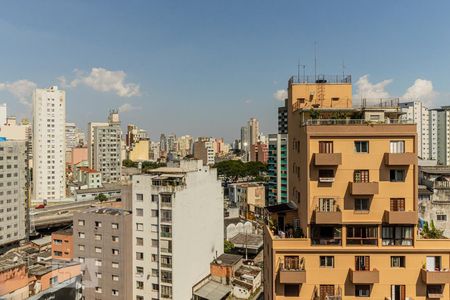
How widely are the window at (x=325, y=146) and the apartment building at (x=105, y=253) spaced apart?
2342 centimetres

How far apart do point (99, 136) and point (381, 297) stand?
111150 millimetres

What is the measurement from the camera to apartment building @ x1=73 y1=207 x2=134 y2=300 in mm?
33438

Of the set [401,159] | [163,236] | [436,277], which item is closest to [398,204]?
[401,159]

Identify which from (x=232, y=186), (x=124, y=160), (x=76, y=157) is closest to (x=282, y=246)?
(x=232, y=186)

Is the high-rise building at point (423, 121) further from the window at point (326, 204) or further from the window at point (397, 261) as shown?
the window at point (326, 204)

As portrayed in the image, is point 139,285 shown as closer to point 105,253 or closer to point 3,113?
point 105,253

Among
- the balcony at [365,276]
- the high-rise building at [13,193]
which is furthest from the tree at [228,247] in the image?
the high-rise building at [13,193]

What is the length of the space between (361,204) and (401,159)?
101 inches

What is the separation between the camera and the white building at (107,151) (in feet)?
378

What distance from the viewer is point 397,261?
15484 millimetres

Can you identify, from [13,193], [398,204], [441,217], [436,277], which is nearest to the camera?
[436,277]

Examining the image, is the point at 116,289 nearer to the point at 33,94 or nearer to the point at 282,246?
the point at 282,246

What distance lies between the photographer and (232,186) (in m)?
82.2

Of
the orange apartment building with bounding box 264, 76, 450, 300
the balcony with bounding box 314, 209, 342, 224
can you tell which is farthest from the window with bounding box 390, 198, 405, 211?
the balcony with bounding box 314, 209, 342, 224
